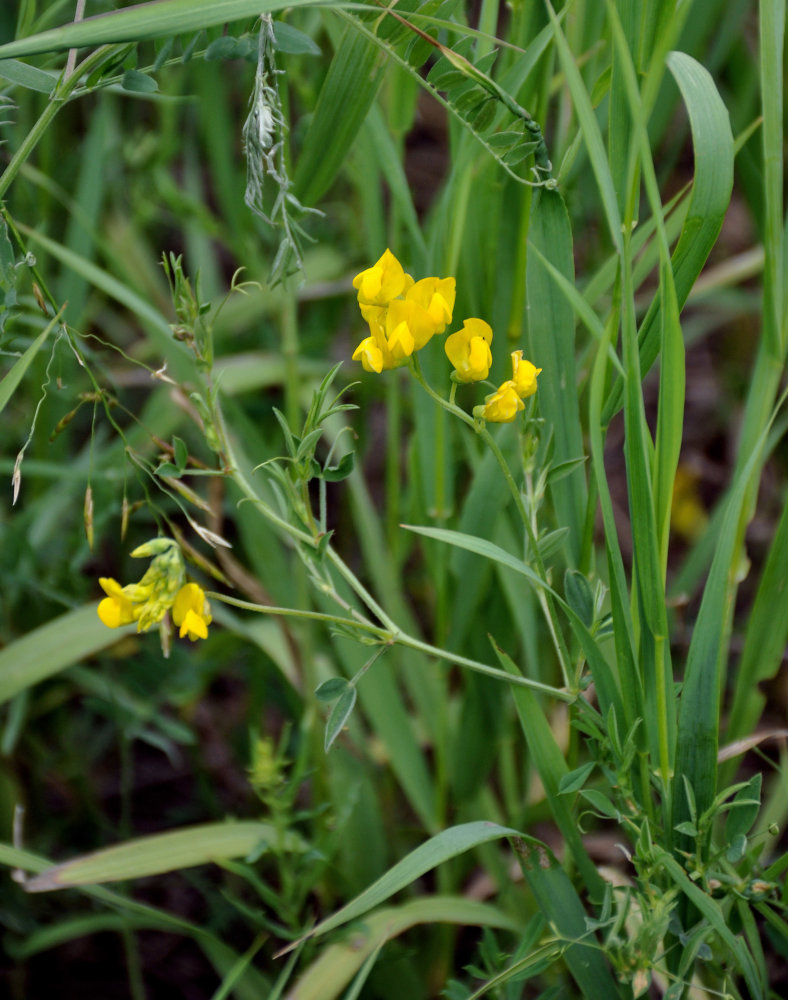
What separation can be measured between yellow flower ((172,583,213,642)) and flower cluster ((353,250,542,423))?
7.2 inches

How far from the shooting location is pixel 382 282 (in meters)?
0.54

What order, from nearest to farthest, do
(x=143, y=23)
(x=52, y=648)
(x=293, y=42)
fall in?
(x=143, y=23)
(x=293, y=42)
(x=52, y=648)

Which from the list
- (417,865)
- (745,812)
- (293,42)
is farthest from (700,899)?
(293,42)

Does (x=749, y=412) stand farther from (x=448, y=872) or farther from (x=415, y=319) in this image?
(x=448, y=872)

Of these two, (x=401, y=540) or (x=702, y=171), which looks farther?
(x=401, y=540)

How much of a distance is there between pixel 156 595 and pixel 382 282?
25cm

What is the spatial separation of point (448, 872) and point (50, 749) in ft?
1.93

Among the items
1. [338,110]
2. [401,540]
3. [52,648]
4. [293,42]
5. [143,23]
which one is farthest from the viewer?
[401,540]

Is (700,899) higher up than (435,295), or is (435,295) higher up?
(435,295)

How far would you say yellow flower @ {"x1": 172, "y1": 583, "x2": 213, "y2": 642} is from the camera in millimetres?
525

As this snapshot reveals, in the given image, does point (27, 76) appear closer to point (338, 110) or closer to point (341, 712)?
point (338, 110)

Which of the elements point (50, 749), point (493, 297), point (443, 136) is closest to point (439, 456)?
point (493, 297)

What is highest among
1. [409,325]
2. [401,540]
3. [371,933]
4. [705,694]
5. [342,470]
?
[409,325]

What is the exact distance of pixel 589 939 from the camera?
699 mm
